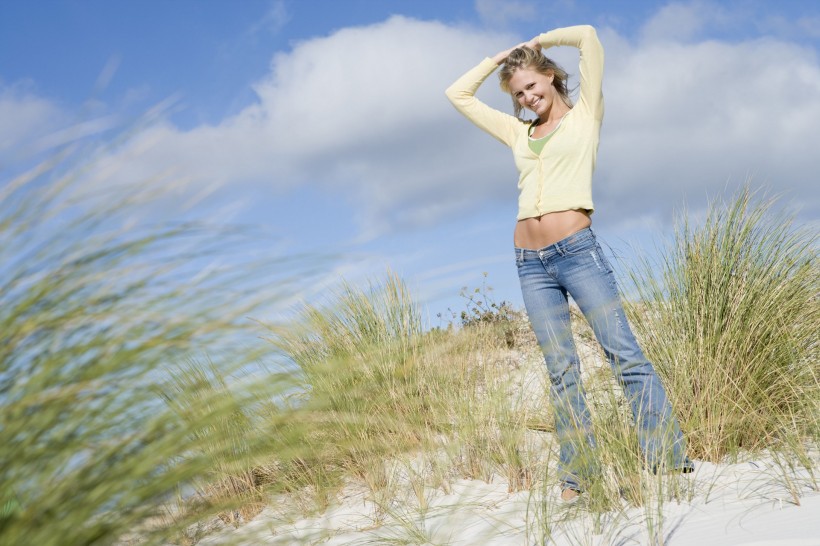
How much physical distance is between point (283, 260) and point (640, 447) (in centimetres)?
184

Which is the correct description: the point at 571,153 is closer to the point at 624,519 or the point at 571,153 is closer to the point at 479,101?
the point at 479,101

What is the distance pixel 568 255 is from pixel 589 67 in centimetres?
85

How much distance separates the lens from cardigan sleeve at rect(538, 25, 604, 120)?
3153 millimetres

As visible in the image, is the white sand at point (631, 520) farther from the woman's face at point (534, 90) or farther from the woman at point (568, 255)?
the woman's face at point (534, 90)

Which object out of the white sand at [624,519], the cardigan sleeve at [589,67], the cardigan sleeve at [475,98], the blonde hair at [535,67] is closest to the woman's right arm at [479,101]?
the cardigan sleeve at [475,98]

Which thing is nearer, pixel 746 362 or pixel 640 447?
pixel 640 447

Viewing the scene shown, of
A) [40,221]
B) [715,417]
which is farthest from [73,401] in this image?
[715,417]

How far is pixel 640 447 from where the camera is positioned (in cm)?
271

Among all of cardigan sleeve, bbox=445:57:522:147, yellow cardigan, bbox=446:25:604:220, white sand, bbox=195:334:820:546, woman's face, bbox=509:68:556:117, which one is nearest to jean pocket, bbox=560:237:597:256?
yellow cardigan, bbox=446:25:604:220

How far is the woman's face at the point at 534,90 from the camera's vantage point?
10.8ft

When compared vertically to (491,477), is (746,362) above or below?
above

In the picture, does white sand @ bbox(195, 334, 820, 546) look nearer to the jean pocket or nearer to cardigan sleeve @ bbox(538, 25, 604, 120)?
the jean pocket

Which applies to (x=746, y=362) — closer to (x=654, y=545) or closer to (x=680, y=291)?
(x=680, y=291)

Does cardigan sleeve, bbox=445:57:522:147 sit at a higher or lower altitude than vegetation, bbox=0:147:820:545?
higher
